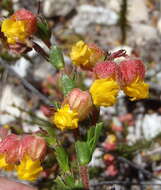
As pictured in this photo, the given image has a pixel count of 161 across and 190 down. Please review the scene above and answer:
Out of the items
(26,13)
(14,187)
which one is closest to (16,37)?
(26,13)

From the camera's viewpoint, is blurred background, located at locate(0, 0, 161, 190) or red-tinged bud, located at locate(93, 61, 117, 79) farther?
blurred background, located at locate(0, 0, 161, 190)

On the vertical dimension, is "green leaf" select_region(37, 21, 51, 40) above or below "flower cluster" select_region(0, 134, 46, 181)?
above

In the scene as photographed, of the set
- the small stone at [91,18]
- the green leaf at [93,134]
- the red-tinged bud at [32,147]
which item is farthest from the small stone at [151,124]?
the red-tinged bud at [32,147]

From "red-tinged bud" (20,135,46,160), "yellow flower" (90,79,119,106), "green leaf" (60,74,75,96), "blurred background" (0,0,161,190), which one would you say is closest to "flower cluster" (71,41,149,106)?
"yellow flower" (90,79,119,106)

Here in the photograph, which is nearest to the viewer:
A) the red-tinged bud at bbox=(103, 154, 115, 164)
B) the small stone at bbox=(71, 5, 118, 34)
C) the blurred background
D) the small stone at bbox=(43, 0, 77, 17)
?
the red-tinged bud at bbox=(103, 154, 115, 164)

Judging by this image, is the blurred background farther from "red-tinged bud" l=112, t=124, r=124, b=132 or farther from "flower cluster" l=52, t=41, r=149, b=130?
"flower cluster" l=52, t=41, r=149, b=130

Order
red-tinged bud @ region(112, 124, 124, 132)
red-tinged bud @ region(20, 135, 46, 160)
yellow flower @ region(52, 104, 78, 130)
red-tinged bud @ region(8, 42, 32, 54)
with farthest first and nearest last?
1. red-tinged bud @ region(112, 124, 124, 132)
2. red-tinged bud @ region(8, 42, 32, 54)
3. red-tinged bud @ region(20, 135, 46, 160)
4. yellow flower @ region(52, 104, 78, 130)

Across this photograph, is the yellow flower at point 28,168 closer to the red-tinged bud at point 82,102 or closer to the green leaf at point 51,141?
the green leaf at point 51,141

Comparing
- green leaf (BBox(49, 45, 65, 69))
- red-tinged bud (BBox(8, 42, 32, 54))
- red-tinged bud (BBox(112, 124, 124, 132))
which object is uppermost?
red-tinged bud (BBox(8, 42, 32, 54))
